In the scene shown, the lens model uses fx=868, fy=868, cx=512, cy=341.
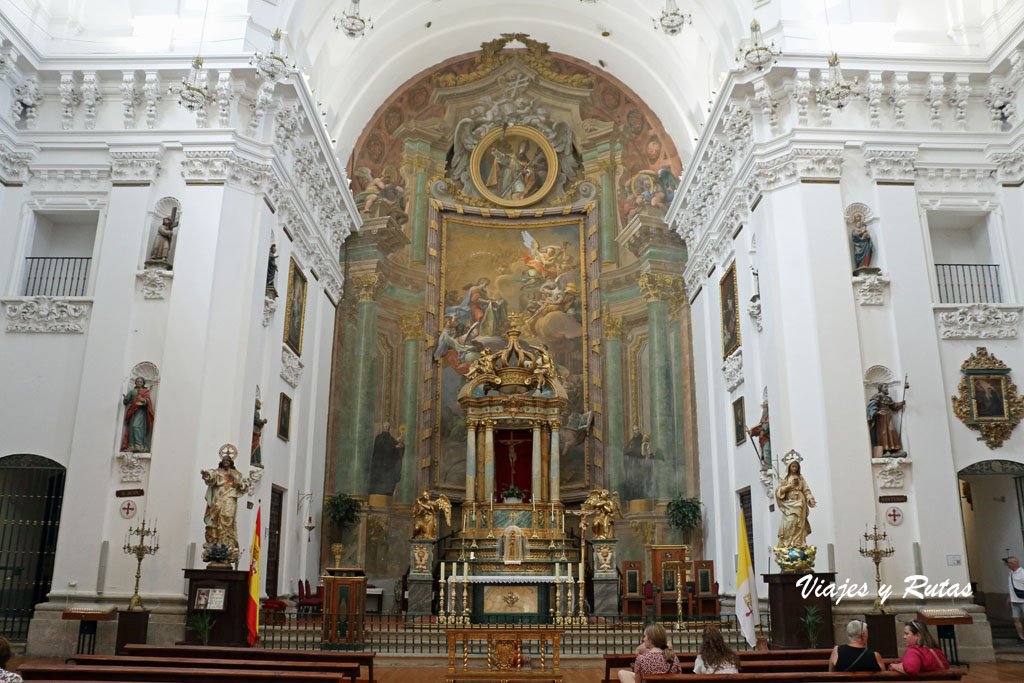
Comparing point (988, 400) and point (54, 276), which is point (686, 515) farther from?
point (54, 276)

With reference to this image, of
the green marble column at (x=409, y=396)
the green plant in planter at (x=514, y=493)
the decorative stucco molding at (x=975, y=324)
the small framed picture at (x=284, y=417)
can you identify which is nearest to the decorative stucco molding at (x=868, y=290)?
the decorative stucco molding at (x=975, y=324)

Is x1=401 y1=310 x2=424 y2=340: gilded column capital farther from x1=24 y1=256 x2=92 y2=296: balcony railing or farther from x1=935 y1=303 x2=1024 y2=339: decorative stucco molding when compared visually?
x1=935 y1=303 x2=1024 y2=339: decorative stucco molding

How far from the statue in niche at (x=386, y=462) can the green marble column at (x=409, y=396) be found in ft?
0.53

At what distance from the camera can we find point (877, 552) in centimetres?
1191

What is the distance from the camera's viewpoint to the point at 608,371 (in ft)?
69.6

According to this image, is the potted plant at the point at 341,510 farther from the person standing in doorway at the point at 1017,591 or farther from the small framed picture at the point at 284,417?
the person standing in doorway at the point at 1017,591

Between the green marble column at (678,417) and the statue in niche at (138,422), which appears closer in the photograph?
the statue in niche at (138,422)

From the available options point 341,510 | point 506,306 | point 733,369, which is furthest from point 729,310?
point 341,510

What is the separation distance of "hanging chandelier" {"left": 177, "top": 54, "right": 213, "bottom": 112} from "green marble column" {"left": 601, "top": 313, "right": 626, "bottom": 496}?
10917 millimetres

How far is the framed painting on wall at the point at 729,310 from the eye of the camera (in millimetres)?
16656

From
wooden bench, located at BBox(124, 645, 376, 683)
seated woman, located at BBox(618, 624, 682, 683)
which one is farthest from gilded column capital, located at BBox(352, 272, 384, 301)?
seated woman, located at BBox(618, 624, 682, 683)

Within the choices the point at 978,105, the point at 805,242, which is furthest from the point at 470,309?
the point at 978,105

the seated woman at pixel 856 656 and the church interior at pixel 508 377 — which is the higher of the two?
the church interior at pixel 508 377

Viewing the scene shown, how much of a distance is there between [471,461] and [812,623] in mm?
9337
